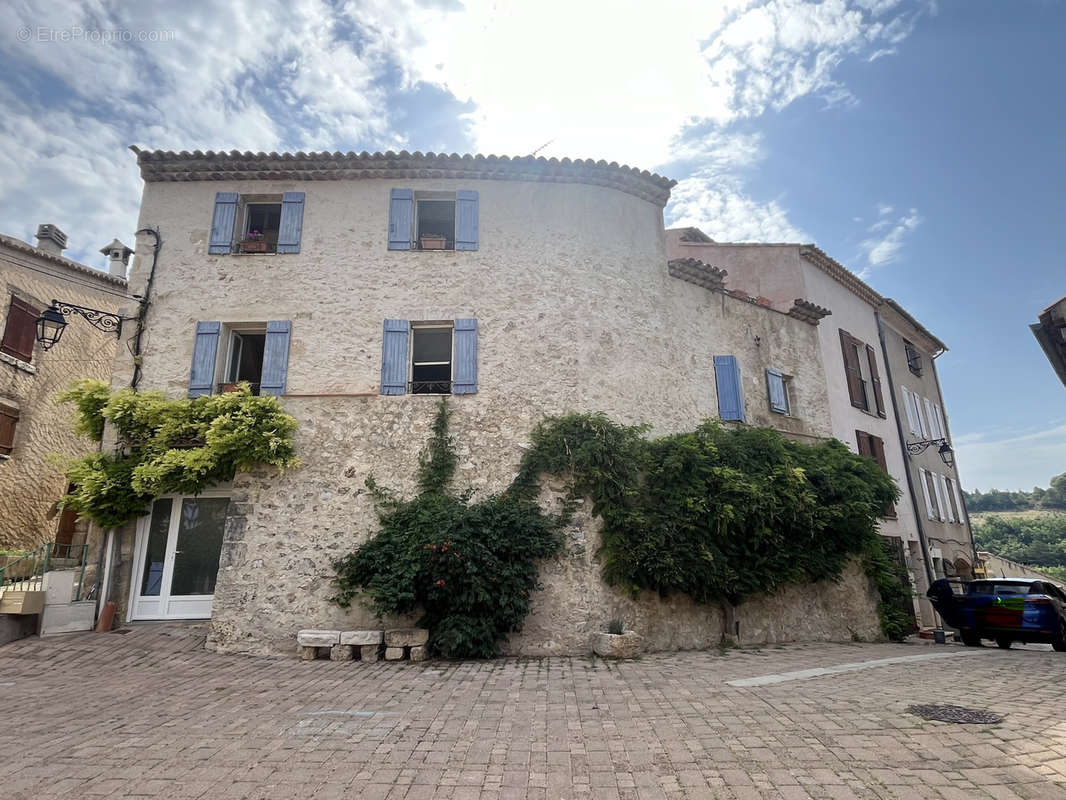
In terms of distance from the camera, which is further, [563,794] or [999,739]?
[999,739]

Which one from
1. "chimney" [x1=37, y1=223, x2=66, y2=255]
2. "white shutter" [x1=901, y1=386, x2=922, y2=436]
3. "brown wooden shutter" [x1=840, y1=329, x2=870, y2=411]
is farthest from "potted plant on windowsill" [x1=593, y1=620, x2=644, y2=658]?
"chimney" [x1=37, y1=223, x2=66, y2=255]

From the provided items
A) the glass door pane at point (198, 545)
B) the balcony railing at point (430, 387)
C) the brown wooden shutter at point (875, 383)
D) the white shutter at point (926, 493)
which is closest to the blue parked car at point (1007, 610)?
the white shutter at point (926, 493)

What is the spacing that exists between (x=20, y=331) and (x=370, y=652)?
500 inches

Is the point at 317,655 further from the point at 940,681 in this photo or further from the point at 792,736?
the point at 940,681

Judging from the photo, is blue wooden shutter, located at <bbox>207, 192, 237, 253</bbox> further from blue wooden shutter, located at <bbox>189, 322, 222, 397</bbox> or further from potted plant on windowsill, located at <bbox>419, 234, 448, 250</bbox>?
potted plant on windowsill, located at <bbox>419, 234, 448, 250</bbox>

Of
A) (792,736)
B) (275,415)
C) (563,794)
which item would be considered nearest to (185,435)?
(275,415)

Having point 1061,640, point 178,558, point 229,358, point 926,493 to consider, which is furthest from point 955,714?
point 926,493

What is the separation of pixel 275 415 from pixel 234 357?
2.35 metres

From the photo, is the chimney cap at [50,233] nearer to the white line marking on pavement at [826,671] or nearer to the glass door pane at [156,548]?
the glass door pane at [156,548]

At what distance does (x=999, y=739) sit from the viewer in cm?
436

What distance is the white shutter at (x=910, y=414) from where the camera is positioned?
18.1 m

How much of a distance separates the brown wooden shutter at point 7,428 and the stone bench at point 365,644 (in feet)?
33.2

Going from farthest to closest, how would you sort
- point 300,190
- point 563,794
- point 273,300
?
point 300,190 < point 273,300 < point 563,794

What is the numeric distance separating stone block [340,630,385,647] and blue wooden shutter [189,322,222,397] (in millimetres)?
4894
